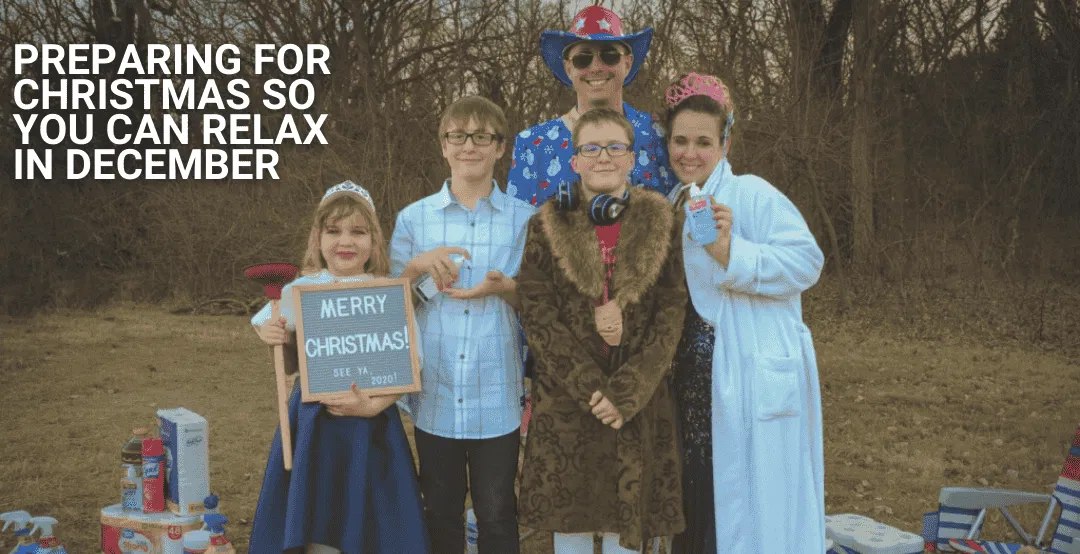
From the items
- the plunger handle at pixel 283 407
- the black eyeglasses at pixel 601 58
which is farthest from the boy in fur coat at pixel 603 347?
the plunger handle at pixel 283 407

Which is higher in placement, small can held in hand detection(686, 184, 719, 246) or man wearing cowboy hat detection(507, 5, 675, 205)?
man wearing cowboy hat detection(507, 5, 675, 205)

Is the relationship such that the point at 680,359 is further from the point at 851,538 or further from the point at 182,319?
the point at 182,319

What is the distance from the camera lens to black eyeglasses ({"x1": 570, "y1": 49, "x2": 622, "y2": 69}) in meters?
3.68

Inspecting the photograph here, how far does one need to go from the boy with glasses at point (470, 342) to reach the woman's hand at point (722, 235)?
74 cm

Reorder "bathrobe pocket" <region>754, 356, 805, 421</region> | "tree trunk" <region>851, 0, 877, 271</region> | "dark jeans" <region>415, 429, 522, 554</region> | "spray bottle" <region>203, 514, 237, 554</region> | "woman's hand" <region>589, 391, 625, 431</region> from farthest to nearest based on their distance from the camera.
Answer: "tree trunk" <region>851, 0, 877, 271</region>
"spray bottle" <region>203, 514, 237, 554</region>
"dark jeans" <region>415, 429, 522, 554</region>
"bathrobe pocket" <region>754, 356, 805, 421</region>
"woman's hand" <region>589, 391, 625, 431</region>

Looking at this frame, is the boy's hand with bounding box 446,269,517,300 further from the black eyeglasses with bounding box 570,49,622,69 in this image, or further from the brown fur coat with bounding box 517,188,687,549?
the black eyeglasses with bounding box 570,49,622,69

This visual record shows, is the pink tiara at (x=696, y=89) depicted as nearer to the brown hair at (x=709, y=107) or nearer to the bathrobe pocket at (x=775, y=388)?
the brown hair at (x=709, y=107)

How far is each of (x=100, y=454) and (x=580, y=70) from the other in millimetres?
5031

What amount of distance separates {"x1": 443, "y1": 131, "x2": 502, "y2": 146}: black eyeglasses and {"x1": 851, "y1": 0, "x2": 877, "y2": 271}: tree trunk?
11.3m

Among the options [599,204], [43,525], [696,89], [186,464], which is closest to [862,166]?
[696,89]

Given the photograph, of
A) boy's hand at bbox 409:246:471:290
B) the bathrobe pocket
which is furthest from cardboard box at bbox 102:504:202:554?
the bathrobe pocket

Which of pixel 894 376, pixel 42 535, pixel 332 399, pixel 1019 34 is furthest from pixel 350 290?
pixel 1019 34

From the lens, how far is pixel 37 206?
1602cm

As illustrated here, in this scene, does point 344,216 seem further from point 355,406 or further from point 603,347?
point 603,347
